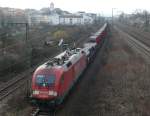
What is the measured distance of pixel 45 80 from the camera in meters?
17.3

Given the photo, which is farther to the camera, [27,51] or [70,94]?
[27,51]

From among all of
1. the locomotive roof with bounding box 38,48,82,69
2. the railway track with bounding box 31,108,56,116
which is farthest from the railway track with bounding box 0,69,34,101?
the locomotive roof with bounding box 38,48,82,69

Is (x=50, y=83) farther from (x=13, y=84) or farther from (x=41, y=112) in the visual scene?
(x=13, y=84)

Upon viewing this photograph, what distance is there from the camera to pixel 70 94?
20703 mm

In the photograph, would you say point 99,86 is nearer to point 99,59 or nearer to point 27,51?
point 99,59

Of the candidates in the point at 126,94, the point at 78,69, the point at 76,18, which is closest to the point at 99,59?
the point at 78,69

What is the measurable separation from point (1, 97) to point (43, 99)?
5119mm

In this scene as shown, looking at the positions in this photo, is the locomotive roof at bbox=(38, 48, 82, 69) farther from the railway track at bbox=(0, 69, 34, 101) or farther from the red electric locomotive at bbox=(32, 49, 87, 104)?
the railway track at bbox=(0, 69, 34, 101)

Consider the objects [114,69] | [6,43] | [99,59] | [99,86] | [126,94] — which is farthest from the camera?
[6,43]

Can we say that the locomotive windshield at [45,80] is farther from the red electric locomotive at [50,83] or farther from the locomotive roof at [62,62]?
the locomotive roof at [62,62]

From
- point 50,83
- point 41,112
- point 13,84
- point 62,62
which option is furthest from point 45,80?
point 13,84

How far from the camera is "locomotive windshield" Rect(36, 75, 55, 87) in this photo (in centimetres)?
1722

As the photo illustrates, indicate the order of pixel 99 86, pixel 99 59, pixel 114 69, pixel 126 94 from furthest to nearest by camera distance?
pixel 99 59, pixel 114 69, pixel 99 86, pixel 126 94

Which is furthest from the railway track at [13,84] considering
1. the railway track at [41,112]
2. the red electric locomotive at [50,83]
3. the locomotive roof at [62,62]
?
the locomotive roof at [62,62]
